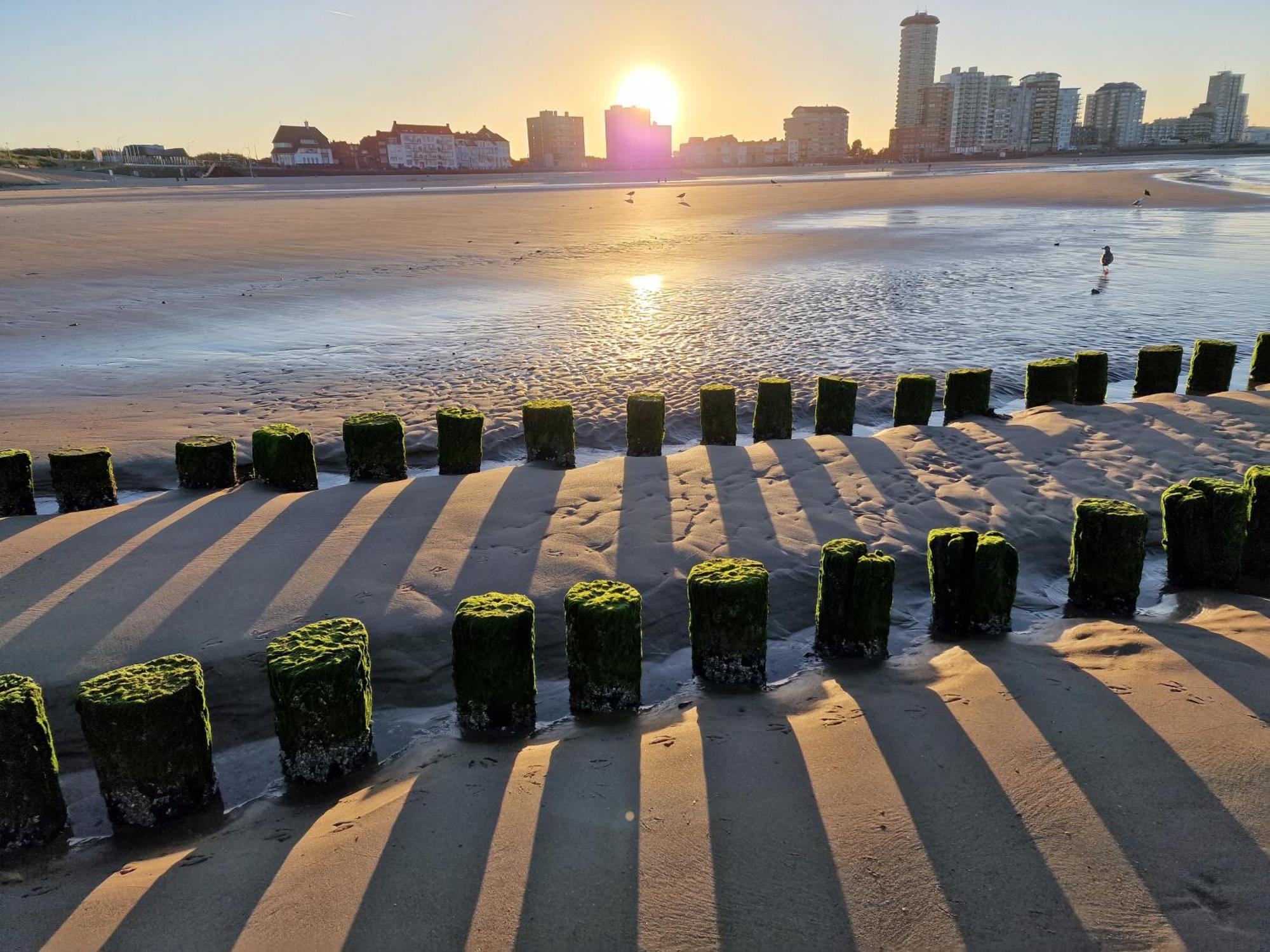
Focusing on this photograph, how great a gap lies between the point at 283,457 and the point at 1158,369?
892 centimetres

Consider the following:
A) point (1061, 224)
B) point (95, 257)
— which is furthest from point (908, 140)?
point (95, 257)

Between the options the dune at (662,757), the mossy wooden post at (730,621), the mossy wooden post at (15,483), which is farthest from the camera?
the mossy wooden post at (15,483)

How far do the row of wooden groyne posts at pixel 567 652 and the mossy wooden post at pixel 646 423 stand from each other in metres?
2.72

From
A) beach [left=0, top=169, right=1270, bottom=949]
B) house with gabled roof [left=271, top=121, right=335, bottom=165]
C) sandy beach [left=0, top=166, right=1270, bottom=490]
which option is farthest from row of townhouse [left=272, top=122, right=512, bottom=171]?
beach [left=0, top=169, right=1270, bottom=949]

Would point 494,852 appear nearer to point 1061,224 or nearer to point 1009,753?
point 1009,753

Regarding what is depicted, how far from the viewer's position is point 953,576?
473 centimetres

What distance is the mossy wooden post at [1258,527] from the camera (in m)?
5.21

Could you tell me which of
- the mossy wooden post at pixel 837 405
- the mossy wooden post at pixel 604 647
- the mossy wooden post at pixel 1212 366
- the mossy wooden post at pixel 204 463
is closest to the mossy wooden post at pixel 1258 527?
the mossy wooden post at pixel 837 405

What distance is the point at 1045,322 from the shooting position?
13.5 m

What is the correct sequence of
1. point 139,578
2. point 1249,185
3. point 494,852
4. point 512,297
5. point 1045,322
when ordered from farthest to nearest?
1. point 1249,185
2. point 512,297
3. point 1045,322
4. point 139,578
5. point 494,852

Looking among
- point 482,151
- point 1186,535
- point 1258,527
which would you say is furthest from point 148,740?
point 482,151

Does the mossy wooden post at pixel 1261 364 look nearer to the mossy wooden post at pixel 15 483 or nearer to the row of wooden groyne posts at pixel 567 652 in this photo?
the row of wooden groyne posts at pixel 567 652

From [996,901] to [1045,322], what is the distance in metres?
12.7

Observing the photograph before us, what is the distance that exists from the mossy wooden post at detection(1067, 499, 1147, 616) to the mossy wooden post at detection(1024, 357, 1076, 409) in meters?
4.00
